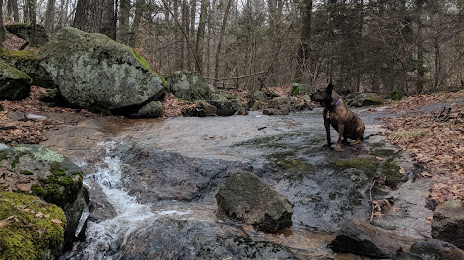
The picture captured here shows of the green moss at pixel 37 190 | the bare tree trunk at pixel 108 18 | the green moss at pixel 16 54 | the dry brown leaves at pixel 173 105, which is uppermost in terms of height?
the bare tree trunk at pixel 108 18

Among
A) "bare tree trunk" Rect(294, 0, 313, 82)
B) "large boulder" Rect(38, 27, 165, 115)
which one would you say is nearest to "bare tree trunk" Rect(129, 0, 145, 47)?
"large boulder" Rect(38, 27, 165, 115)

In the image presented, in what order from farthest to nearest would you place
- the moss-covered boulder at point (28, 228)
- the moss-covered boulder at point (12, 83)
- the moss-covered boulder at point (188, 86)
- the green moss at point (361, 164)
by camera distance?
the moss-covered boulder at point (188, 86) → the moss-covered boulder at point (12, 83) → the green moss at point (361, 164) → the moss-covered boulder at point (28, 228)

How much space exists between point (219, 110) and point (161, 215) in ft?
27.5

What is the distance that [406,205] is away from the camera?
437 cm

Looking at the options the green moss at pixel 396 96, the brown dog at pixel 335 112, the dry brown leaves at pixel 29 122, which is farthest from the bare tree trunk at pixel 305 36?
the brown dog at pixel 335 112

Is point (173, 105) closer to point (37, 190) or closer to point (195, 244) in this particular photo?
point (37, 190)

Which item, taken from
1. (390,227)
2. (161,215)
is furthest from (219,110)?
(390,227)

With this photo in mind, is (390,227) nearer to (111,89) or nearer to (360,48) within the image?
(111,89)

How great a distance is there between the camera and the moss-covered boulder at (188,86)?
13.8 m

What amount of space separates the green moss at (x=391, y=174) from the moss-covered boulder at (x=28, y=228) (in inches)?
180

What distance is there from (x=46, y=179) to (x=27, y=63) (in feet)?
30.9

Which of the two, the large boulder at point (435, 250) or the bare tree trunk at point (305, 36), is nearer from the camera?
the large boulder at point (435, 250)

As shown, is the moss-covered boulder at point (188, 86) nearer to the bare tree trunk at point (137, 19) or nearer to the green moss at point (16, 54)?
the bare tree trunk at point (137, 19)

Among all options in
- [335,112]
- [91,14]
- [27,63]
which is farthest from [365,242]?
[91,14]
